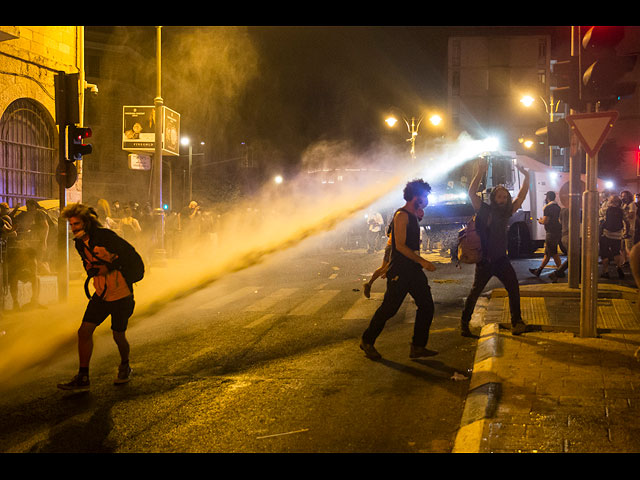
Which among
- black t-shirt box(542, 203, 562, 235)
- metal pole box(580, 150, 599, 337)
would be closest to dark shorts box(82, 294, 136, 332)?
metal pole box(580, 150, 599, 337)

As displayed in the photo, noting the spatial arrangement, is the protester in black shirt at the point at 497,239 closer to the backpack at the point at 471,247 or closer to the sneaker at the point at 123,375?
the backpack at the point at 471,247

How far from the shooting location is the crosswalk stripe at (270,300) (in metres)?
10.3

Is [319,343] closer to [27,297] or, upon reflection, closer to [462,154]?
[27,297]

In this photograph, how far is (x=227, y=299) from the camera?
37.3 feet

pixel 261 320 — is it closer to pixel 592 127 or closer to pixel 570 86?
pixel 592 127

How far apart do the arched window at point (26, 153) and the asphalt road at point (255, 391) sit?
7.58 meters

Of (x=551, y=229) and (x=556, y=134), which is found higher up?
(x=556, y=134)

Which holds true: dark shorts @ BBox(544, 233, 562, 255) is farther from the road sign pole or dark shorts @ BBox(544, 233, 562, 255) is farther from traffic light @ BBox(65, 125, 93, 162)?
traffic light @ BBox(65, 125, 93, 162)

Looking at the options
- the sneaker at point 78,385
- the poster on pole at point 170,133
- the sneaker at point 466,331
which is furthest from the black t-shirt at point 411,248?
the poster on pole at point 170,133

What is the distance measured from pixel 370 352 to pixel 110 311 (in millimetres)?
2640

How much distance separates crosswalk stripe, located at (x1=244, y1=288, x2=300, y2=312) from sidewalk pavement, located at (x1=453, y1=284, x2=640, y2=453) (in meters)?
3.57

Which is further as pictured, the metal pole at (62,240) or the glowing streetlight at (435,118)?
the glowing streetlight at (435,118)

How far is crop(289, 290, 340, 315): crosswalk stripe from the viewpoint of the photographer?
9.90m

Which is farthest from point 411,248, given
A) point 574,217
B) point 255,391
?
point 574,217
